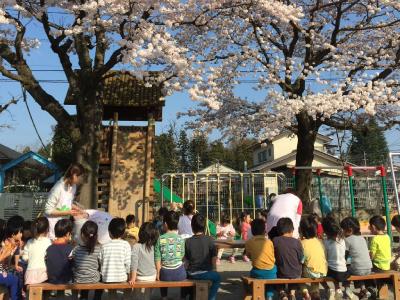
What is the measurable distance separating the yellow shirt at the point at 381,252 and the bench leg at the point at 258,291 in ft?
5.93

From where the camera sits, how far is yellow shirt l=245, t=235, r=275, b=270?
508 centimetres

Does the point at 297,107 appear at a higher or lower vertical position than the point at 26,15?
lower

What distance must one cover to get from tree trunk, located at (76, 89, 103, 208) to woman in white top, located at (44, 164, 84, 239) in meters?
3.09

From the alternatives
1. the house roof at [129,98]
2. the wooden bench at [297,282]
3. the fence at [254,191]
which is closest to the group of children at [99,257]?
the wooden bench at [297,282]

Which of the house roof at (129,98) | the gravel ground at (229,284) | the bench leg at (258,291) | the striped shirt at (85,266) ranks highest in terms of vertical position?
the house roof at (129,98)

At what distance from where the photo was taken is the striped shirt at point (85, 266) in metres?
4.80

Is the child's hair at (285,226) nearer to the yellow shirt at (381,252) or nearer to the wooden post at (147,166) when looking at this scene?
the yellow shirt at (381,252)

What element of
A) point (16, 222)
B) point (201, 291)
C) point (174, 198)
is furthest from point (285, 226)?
point (174, 198)

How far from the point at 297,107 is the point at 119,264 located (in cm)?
656

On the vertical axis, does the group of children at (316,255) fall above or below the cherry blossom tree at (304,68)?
below

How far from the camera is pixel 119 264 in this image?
4895 mm

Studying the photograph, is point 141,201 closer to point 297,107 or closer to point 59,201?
point 297,107

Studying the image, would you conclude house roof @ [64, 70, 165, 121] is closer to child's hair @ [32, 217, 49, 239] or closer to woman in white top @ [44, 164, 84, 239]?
woman in white top @ [44, 164, 84, 239]

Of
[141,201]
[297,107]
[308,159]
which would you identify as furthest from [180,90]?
[308,159]
